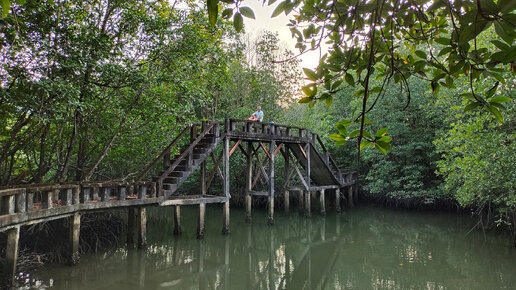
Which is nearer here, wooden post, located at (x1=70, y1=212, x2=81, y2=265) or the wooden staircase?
wooden post, located at (x1=70, y1=212, x2=81, y2=265)

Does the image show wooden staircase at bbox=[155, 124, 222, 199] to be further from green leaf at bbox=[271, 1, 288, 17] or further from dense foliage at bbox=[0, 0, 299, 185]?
green leaf at bbox=[271, 1, 288, 17]

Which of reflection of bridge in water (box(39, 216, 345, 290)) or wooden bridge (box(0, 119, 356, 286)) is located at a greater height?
wooden bridge (box(0, 119, 356, 286))

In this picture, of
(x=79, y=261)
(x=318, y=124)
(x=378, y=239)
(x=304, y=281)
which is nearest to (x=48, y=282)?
(x=79, y=261)

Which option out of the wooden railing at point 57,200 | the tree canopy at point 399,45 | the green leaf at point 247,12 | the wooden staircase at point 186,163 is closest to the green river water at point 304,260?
the wooden railing at point 57,200

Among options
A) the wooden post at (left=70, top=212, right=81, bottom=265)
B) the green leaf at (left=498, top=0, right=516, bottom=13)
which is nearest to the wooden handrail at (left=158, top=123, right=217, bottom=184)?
the wooden post at (left=70, top=212, right=81, bottom=265)

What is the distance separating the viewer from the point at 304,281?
7273mm

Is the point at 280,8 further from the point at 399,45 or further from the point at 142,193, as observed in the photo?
the point at 142,193

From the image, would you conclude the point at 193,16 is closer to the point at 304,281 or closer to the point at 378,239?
the point at 304,281

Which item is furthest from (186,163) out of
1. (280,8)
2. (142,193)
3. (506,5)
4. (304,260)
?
(506,5)

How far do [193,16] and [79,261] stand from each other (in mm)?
7246

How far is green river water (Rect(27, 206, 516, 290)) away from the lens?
7.01 meters

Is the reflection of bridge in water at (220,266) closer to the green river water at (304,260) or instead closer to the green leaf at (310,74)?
the green river water at (304,260)

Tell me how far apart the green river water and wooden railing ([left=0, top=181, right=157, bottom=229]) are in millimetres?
1398

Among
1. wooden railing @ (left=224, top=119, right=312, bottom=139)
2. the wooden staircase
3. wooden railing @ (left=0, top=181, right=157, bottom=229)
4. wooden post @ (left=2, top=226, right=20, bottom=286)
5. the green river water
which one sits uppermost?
wooden railing @ (left=224, top=119, right=312, bottom=139)
